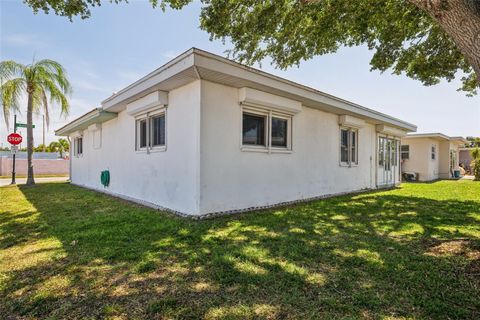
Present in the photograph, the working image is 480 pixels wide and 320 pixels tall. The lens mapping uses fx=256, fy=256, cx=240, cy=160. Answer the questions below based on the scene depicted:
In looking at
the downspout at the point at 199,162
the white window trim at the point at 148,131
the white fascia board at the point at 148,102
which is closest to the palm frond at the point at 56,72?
the white fascia board at the point at 148,102

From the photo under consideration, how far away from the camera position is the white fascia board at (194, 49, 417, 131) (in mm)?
4762

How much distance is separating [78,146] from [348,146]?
43.3ft

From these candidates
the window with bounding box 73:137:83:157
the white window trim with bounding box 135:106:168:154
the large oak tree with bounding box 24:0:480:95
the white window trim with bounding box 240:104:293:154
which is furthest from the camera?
the window with bounding box 73:137:83:157

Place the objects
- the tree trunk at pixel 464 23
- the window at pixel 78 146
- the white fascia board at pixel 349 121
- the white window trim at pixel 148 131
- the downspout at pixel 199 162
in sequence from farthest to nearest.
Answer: the window at pixel 78 146
the white fascia board at pixel 349 121
the white window trim at pixel 148 131
the downspout at pixel 199 162
the tree trunk at pixel 464 23

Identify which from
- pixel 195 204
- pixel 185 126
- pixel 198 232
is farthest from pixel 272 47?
pixel 198 232

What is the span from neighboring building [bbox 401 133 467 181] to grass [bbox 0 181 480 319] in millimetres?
14059

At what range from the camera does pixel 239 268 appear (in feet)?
9.66

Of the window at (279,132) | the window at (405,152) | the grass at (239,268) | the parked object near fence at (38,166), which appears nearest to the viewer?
the grass at (239,268)

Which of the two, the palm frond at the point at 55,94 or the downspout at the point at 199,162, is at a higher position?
the palm frond at the point at 55,94

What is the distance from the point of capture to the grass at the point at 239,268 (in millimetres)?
2189

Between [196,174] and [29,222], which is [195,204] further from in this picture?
[29,222]

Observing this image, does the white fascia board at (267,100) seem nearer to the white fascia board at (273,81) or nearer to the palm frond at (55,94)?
the white fascia board at (273,81)

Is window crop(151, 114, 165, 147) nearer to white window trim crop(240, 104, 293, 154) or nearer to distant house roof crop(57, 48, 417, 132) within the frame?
distant house roof crop(57, 48, 417, 132)

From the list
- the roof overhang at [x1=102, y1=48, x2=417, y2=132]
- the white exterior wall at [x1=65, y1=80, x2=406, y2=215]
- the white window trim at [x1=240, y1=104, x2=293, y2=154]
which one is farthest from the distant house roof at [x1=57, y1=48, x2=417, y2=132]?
the white window trim at [x1=240, y1=104, x2=293, y2=154]
